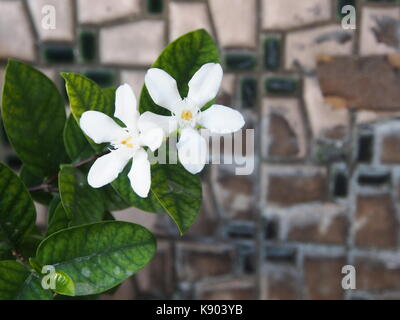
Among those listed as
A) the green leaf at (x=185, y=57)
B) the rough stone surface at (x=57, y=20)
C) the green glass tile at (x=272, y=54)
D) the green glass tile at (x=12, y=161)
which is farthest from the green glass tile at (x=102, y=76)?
the green leaf at (x=185, y=57)

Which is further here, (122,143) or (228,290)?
(228,290)

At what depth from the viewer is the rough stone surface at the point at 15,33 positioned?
130 cm

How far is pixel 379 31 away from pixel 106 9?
72 cm

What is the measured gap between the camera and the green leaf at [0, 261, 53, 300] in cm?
50

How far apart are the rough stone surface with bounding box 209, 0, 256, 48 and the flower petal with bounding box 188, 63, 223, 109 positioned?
0.85 metres

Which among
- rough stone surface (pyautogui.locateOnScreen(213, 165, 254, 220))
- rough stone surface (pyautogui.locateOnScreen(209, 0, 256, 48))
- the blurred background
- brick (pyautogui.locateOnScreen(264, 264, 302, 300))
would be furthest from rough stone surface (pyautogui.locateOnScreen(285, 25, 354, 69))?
brick (pyautogui.locateOnScreen(264, 264, 302, 300))

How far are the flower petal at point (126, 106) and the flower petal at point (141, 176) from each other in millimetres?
38

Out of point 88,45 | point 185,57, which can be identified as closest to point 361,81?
point 88,45

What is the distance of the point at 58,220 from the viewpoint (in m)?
0.54

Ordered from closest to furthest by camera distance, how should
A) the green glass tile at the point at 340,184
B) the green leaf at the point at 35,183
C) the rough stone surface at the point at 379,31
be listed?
the green leaf at the point at 35,183, the rough stone surface at the point at 379,31, the green glass tile at the point at 340,184

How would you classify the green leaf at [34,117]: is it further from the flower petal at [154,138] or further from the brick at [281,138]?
the brick at [281,138]

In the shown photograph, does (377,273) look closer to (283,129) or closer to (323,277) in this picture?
(323,277)

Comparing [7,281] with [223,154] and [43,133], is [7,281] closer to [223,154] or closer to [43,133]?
[43,133]

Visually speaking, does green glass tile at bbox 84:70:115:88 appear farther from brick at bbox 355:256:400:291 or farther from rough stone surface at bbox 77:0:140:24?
brick at bbox 355:256:400:291
